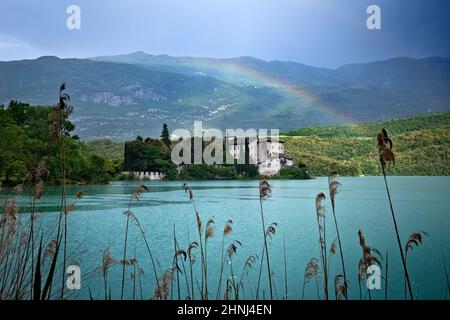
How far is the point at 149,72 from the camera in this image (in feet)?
127

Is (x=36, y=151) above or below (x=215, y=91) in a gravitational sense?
below

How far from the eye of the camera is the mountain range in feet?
103

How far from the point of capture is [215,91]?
4284cm

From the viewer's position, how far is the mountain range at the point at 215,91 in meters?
31.5

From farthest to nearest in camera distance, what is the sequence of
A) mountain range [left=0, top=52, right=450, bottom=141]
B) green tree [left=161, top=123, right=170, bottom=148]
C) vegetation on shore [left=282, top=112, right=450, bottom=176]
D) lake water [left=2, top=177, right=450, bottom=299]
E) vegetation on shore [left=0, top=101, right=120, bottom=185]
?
green tree [left=161, top=123, right=170, bottom=148] < mountain range [left=0, top=52, right=450, bottom=141] < vegetation on shore [left=282, top=112, right=450, bottom=176] < vegetation on shore [left=0, top=101, right=120, bottom=185] < lake water [left=2, top=177, right=450, bottom=299]

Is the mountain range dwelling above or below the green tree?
above

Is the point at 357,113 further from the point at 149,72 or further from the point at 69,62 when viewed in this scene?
the point at 69,62

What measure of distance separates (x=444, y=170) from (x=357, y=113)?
8.83 m

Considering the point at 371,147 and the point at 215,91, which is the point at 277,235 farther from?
the point at 215,91

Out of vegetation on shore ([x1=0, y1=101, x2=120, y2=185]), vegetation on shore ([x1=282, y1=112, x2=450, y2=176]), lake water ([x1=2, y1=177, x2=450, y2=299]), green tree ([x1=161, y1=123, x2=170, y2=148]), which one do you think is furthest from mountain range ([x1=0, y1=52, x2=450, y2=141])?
lake water ([x1=2, y1=177, x2=450, y2=299])

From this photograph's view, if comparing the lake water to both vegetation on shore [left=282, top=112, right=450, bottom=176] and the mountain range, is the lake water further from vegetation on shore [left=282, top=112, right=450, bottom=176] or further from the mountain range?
the mountain range

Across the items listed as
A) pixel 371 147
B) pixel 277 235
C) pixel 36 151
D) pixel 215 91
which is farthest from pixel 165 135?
pixel 277 235

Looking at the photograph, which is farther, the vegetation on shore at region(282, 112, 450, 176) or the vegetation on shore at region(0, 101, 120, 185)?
the vegetation on shore at region(282, 112, 450, 176)
